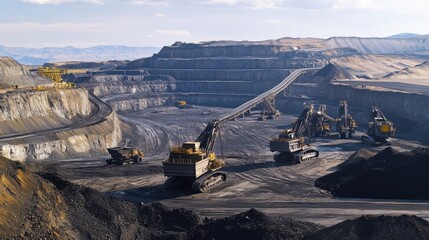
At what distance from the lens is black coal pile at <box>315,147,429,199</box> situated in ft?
126

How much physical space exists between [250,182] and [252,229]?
17.9 metres

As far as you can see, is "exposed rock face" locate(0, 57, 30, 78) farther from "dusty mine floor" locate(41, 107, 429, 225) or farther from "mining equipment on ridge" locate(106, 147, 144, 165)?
"mining equipment on ridge" locate(106, 147, 144, 165)

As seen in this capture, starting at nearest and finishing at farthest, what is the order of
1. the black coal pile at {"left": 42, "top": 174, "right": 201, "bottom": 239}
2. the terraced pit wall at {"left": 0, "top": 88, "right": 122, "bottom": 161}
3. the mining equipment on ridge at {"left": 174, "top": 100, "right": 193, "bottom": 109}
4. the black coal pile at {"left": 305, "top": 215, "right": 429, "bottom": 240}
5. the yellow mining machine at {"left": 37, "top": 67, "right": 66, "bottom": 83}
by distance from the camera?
the black coal pile at {"left": 305, "top": 215, "right": 429, "bottom": 240}, the black coal pile at {"left": 42, "top": 174, "right": 201, "bottom": 239}, the terraced pit wall at {"left": 0, "top": 88, "right": 122, "bottom": 161}, the yellow mining machine at {"left": 37, "top": 67, "right": 66, "bottom": 83}, the mining equipment on ridge at {"left": 174, "top": 100, "right": 193, "bottom": 109}

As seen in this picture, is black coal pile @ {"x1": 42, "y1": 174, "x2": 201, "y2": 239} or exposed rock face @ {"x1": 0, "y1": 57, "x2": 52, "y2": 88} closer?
black coal pile @ {"x1": 42, "y1": 174, "x2": 201, "y2": 239}

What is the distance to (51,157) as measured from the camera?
5688 centimetres

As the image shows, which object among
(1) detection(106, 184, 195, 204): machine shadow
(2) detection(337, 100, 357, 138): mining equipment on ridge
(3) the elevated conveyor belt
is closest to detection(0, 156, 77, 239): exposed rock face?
(1) detection(106, 184, 195, 204): machine shadow

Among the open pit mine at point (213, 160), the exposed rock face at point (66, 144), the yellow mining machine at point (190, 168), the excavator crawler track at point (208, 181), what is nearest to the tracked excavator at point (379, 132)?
the open pit mine at point (213, 160)

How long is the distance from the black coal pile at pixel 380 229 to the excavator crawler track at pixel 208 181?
1622 centimetres

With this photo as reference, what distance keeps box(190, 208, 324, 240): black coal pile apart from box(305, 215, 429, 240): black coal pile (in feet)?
8.70

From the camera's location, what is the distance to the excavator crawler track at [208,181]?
132ft

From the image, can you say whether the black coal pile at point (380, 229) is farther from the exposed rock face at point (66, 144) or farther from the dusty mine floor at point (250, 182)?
the exposed rock face at point (66, 144)

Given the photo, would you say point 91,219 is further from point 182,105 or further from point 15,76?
point 182,105

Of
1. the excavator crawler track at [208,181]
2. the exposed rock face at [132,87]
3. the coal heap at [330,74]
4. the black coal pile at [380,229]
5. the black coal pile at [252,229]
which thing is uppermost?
the coal heap at [330,74]

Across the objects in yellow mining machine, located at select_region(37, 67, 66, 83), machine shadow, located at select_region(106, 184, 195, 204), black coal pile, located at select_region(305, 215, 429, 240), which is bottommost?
machine shadow, located at select_region(106, 184, 195, 204)
